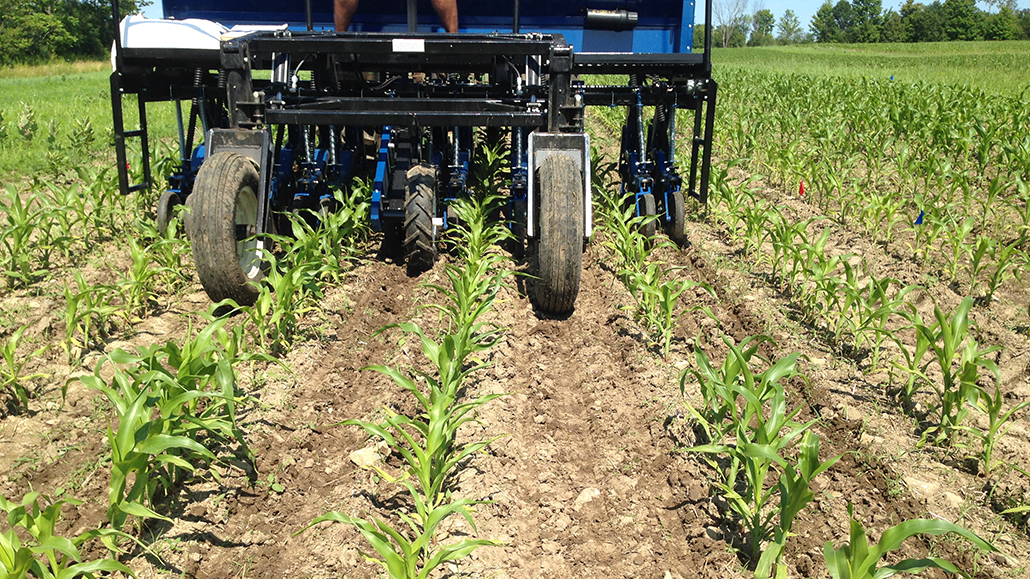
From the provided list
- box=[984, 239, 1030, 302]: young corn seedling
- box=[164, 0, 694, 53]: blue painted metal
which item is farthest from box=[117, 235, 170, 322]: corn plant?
box=[984, 239, 1030, 302]: young corn seedling

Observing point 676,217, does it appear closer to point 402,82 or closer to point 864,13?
point 402,82

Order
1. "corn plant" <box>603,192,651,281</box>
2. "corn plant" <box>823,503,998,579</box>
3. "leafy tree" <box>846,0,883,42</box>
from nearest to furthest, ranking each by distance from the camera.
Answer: "corn plant" <box>823,503,998,579</box>
"corn plant" <box>603,192,651,281</box>
"leafy tree" <box>846,0,883,42</box>

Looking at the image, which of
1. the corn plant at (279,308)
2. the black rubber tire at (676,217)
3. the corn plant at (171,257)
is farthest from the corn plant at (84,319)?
the black rubber tire at (676,217)

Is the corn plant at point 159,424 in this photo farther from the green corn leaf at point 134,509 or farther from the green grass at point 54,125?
the green grass at point 54,125

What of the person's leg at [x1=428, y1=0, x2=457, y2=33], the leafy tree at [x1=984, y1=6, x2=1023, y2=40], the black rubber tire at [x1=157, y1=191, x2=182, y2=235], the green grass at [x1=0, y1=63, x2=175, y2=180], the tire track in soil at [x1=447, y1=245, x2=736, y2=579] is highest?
the leafy tree at [x1=984, y1=6, x2=1023, y2=40]

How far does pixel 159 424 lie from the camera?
280 cm

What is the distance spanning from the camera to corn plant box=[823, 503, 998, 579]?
216 cm

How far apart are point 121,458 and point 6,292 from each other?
133 inches

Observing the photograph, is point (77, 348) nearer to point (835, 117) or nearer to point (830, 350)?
point (830, 350)

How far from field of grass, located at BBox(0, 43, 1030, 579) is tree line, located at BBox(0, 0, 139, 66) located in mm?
44215

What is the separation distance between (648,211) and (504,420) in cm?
306

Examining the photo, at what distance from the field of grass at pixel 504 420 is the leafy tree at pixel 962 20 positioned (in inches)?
3358

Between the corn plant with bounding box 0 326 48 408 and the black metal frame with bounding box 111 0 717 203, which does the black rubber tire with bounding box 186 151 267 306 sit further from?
the corn plant with bounding box 0 326 48 408

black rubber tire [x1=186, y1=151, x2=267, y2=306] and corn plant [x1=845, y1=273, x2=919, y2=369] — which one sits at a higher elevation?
black rubber tire [x1=186, y1=151, x2=267, y2=306]
